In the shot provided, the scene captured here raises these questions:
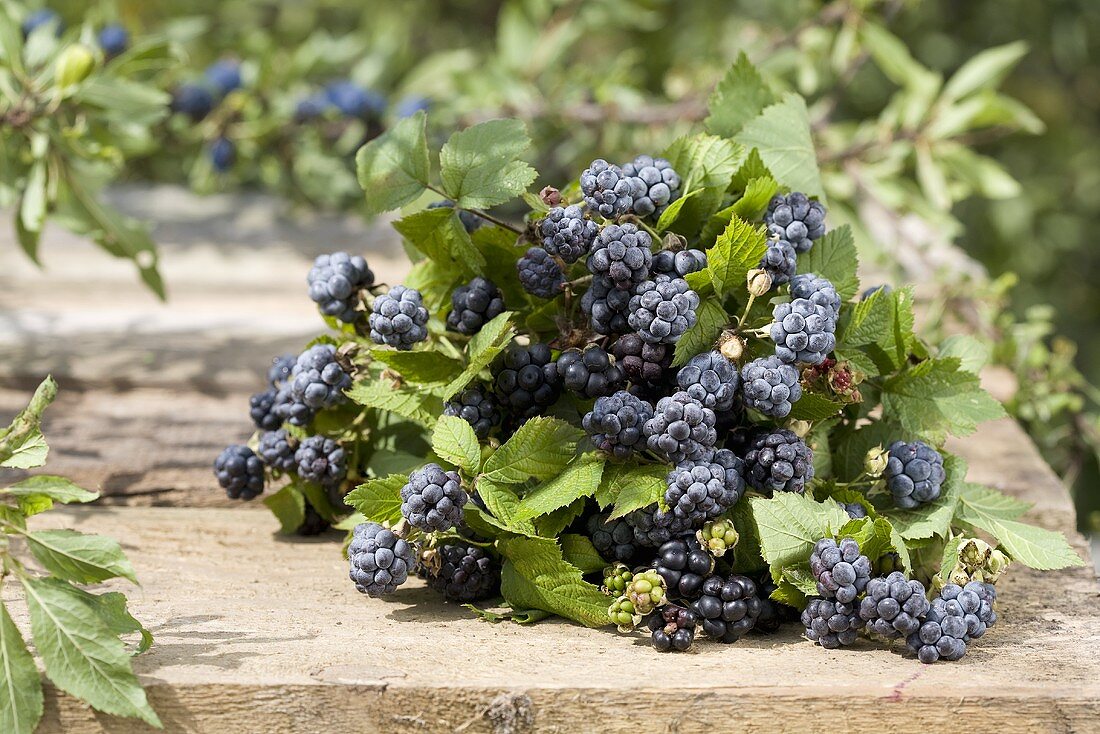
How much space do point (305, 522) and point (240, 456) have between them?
95mm

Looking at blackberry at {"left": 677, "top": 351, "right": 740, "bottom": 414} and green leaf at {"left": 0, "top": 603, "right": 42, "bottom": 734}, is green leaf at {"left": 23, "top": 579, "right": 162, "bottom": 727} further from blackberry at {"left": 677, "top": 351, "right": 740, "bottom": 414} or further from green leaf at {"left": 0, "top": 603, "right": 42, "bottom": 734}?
blackberry at {"left": 677, "top": 351, "right": 740, "bottom": 414}

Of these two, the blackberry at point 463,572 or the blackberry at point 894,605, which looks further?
the blackberry at point 463,572

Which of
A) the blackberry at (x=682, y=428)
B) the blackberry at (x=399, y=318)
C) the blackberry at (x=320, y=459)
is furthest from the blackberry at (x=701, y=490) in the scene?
the blackberry at (x=320, y=459)

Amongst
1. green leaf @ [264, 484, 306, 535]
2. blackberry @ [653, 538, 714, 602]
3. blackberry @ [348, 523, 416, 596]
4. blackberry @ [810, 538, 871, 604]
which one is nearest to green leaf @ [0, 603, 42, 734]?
blackberry @ [348, 523, 416, 596]

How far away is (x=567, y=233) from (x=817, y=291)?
0.21 metres

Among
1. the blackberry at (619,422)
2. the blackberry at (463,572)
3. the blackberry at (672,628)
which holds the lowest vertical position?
the blackberry at (672,628)

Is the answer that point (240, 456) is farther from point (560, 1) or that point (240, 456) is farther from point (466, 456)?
point (560, 1)

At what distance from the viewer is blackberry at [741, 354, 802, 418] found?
901 mm

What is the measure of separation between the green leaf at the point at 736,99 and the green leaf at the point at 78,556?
656 millimetres

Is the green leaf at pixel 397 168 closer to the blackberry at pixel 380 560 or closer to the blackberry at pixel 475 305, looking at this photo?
the blackberry at pixel 475 305

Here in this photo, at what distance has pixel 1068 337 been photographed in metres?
2.87

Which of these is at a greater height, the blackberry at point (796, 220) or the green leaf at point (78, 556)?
the blackberry at point (796, 220)

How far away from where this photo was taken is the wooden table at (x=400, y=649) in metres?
0.82

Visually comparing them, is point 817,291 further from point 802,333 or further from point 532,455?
point 532,455
